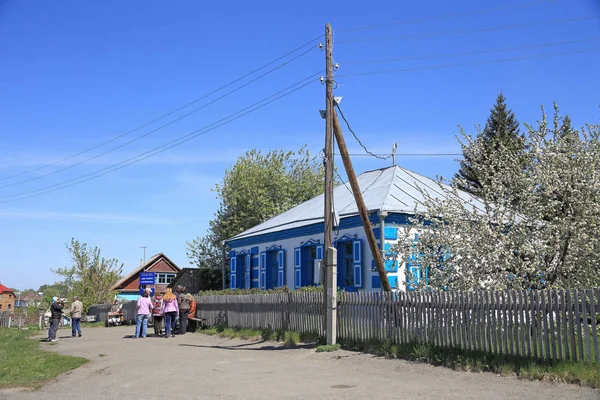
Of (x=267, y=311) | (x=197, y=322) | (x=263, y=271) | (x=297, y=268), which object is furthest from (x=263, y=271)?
(x=267, y=311)

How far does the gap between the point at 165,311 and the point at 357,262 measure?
259 inches

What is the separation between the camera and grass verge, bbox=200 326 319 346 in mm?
15469

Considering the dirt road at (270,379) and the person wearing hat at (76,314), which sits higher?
the person wearing hat at (76,314)

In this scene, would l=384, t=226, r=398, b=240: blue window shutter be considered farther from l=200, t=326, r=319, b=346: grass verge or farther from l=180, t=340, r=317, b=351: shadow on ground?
l=180, t=340, r=317, b=351: shadow on ground

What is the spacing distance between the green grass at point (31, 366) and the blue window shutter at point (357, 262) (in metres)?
9.08

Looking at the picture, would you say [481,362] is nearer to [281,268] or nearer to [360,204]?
[360,204]

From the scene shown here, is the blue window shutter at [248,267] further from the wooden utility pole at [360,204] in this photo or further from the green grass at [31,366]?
the wooden utility pole at [360,204]

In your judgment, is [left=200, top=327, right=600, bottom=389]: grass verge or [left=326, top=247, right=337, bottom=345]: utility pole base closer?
[left=200, top=327, right=600, bottom=389]: grass verge

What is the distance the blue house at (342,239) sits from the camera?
63.2 feet

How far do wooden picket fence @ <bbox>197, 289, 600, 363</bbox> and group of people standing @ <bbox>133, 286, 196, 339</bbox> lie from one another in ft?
16.6

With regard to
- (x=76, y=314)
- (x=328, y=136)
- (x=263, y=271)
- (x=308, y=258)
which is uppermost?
(x=328, y=136)

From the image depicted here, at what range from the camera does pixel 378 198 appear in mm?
20516

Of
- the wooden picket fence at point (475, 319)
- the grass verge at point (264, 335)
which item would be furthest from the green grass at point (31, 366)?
the wooden picket fence at point (475, 319)

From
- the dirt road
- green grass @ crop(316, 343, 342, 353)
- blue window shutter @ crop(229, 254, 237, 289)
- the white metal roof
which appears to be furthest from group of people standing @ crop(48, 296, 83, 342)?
green grass @ crop(316, 343, 342, 353)
